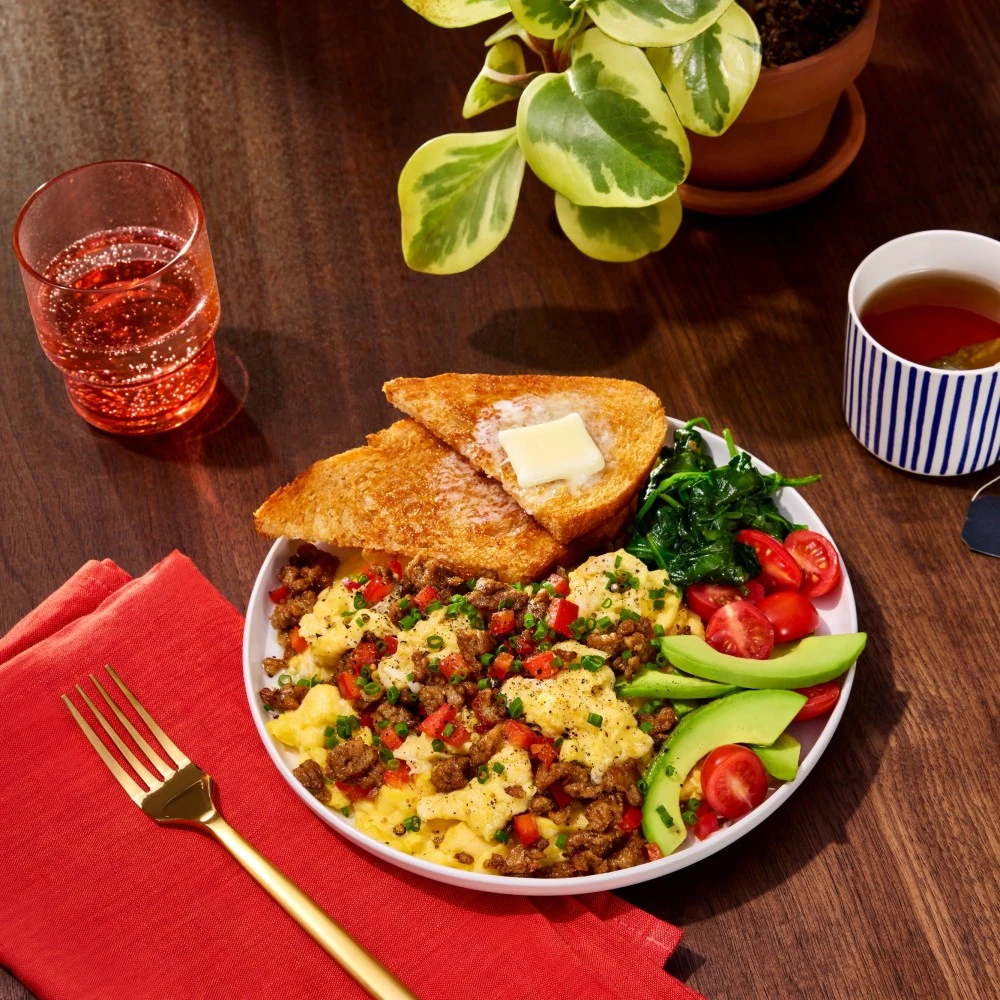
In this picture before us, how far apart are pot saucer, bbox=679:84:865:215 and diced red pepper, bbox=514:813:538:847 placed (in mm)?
1661

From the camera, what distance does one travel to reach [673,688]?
218cm

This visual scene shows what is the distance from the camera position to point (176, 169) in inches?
134

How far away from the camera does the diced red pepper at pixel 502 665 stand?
2244 mm

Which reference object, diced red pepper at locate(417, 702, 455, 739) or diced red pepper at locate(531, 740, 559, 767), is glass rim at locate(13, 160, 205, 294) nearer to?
diced red pepper at locate(417, 702, 455, 739)

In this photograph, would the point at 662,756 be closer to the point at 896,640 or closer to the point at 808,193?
the point at 896,640

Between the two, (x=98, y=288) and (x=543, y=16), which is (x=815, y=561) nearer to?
(x=543, y=16)

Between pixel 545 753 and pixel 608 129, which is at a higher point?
pixel 608 129

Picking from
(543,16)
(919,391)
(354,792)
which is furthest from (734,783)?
(543,16)

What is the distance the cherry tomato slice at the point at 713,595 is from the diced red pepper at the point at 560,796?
45cm

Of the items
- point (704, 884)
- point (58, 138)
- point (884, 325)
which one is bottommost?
point (704, 884)

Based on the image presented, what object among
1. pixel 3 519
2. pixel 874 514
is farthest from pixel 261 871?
pixel 874 514

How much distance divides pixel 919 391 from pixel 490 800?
117 cm

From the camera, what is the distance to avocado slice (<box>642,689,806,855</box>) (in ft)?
6.83

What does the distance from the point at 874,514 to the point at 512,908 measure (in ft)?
3.75
